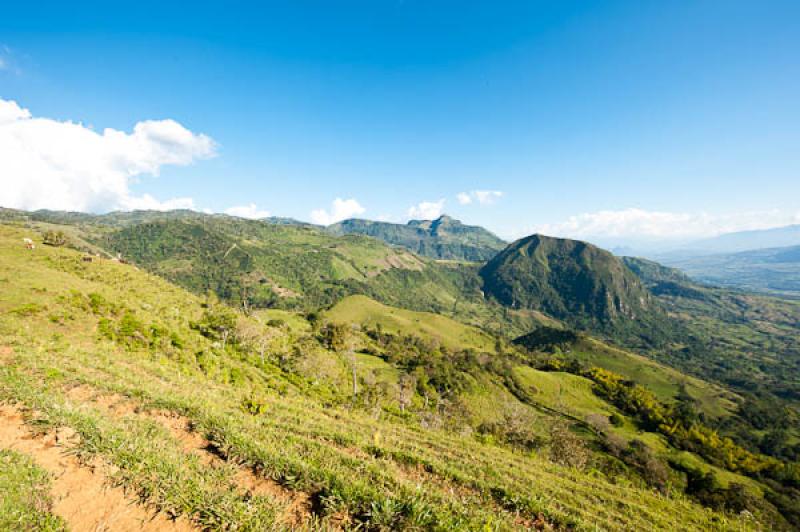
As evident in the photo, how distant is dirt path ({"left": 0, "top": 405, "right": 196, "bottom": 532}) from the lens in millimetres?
5824

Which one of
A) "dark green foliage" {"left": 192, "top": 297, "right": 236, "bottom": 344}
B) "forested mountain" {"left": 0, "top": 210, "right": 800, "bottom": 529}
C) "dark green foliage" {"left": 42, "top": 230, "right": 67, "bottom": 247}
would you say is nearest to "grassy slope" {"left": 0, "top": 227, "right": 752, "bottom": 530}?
"forested mountain" {"left": 0, "top": 210, "right": 800, "bottom": 529}

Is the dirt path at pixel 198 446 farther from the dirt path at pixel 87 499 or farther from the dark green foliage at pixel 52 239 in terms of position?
the dark green foliage at pixel 52 239

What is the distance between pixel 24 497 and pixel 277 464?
13.9 ft

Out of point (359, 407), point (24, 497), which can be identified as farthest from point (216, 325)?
point (24, 497)

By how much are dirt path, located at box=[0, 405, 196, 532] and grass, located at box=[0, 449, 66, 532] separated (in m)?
0.22

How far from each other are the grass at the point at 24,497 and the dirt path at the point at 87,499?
0.71ft

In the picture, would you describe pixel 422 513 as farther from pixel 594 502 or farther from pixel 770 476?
pixel 770 476

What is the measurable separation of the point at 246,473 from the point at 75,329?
27.2 metres

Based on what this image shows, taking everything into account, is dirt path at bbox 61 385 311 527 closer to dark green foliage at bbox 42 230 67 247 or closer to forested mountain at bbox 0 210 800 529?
forested mountain at bbox 0 210 800 529

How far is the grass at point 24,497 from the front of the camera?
5.13m

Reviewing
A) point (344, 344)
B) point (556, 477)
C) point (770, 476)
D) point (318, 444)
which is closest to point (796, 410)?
point (770, 476)

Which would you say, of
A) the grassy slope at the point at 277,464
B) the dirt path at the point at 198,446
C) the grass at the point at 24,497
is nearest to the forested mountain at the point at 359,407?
the grassy slope at the point at 277,464

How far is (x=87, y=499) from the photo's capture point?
6.15 m

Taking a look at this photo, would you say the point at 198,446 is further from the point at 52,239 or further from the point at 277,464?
the point at 52,239
